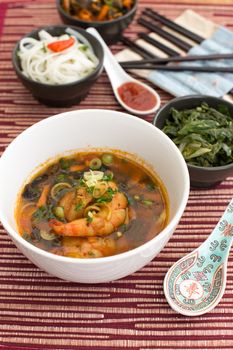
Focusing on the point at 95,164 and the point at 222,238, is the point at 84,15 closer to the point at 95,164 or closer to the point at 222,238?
the point at 95,164

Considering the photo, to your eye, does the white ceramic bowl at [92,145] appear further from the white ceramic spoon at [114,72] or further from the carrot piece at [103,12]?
the carrot piece at [103,12]

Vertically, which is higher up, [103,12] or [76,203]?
[103,12]

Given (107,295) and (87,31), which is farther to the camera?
(87,31)

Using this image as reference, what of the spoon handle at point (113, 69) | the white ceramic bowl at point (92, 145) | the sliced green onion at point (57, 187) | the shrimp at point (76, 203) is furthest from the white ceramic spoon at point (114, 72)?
the shrimp at point (76, 203)

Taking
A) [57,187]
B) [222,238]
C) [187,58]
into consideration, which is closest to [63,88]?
[57,187]

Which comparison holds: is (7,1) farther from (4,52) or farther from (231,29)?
(231,29)

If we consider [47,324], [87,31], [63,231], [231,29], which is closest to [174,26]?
[231,29]

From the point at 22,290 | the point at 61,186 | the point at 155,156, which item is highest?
the point at 155,156
